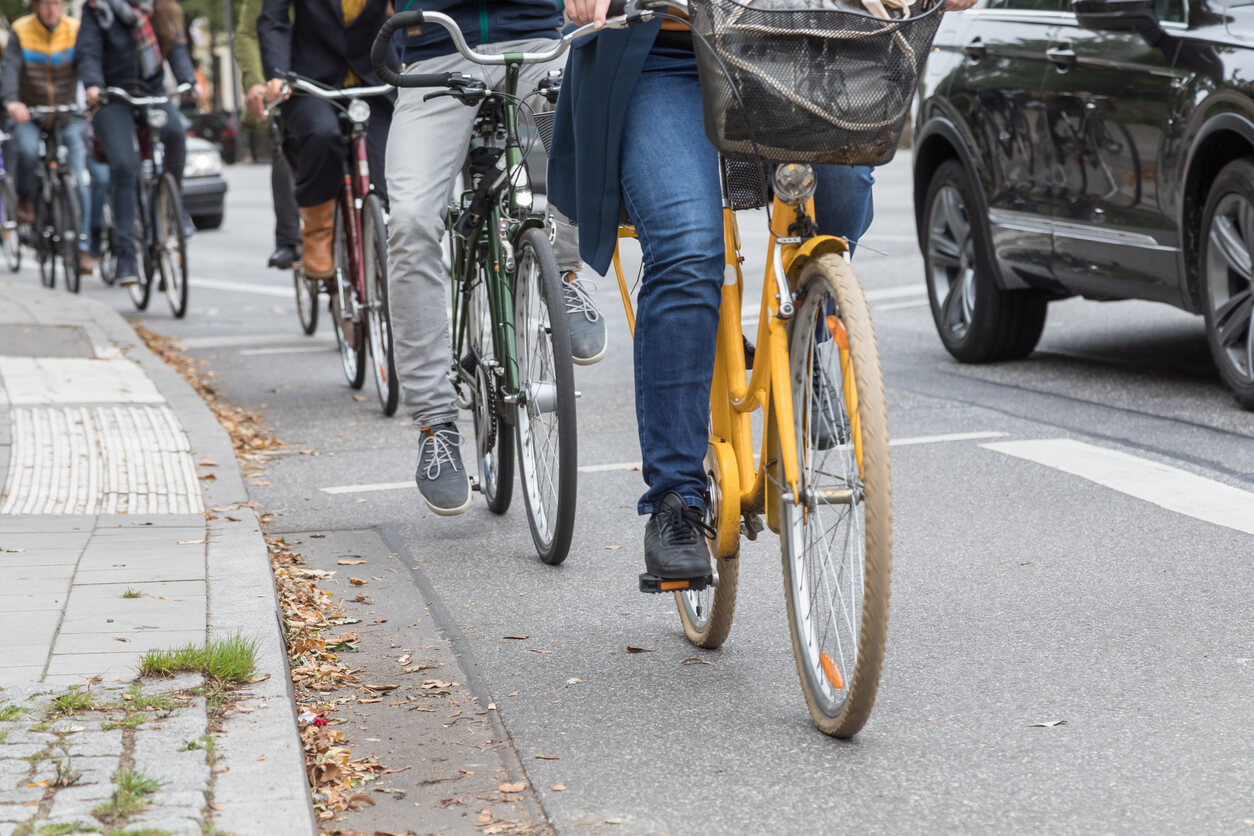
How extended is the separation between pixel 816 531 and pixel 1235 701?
936 millimetres

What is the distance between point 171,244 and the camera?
11.5 m

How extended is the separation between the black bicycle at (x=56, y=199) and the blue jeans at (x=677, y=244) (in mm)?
10566

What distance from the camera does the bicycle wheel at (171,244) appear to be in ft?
37.0

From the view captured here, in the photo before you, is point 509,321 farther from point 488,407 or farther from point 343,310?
point 343,310

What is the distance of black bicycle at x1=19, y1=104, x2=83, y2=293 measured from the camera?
1341cm

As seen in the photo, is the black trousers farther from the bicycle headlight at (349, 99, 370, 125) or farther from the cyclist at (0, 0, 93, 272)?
the cyclist at (0, 0, 93, 272)

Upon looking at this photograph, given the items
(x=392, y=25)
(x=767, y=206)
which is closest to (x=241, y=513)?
(x=392, y=25)

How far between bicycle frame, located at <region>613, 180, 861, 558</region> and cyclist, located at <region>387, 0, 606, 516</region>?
151 centimetres

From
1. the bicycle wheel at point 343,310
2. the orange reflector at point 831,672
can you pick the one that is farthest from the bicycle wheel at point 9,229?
the orange reflector at point 831,672

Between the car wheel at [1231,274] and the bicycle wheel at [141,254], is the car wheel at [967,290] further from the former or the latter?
the bicycle wheel at [141,254]

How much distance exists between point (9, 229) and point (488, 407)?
12.4 meters

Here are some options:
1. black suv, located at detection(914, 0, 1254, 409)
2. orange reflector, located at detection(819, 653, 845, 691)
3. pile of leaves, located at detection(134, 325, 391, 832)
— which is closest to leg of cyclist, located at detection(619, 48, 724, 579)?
orange reflector, located at detection(819, 653, 845, 691)

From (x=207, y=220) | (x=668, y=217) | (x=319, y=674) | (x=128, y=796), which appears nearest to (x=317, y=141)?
(x=319, y=674)

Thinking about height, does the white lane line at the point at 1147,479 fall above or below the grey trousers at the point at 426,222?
below
